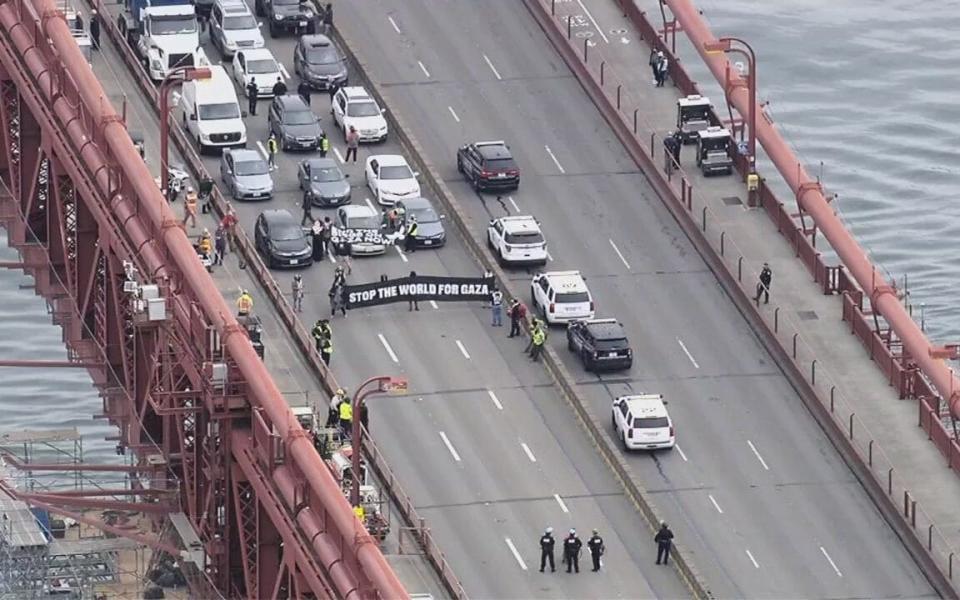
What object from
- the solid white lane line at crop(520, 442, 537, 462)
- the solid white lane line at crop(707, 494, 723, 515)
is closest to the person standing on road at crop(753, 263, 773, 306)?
the solid white lane line at crop(707, 494, 723, 515)

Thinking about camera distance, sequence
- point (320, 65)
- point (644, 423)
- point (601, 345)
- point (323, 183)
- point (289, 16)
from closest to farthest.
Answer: point (644, 423) → point (601, 345) → point (323, 183) → point (320, 65) → point (289, 16)

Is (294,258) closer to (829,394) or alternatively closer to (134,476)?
(134,476)

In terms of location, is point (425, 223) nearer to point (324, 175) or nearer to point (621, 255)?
point (324, 175)

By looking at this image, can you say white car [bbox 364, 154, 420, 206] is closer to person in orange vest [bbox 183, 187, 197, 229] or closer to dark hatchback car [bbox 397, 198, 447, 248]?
dark hatchback car [bbox 397, 198, 447, 248]

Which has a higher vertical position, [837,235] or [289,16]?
[837,235]

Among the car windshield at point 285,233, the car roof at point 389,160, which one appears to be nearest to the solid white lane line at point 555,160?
the car roof at point 389,160

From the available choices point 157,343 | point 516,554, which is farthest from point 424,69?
point 516,554

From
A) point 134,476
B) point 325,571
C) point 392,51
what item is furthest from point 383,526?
point 392,51

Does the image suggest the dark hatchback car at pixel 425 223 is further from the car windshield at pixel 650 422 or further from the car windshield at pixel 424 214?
the car windshield at pixel 650 422
